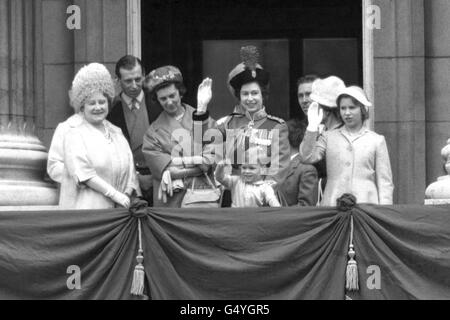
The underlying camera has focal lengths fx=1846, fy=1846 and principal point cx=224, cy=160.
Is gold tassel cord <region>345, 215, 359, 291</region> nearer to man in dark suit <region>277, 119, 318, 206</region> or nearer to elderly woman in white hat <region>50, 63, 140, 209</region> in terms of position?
man in dark suit <region>277, 119, 318, 206</region>

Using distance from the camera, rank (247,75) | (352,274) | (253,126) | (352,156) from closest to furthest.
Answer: (352,274)
(352,156)
(253,126)
(247,75)

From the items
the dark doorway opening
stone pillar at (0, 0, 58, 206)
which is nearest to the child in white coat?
stone pillar at (0, 0, 58, 206)

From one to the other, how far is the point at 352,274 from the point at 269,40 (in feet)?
21.4

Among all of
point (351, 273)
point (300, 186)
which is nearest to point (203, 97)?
point (300, 186)

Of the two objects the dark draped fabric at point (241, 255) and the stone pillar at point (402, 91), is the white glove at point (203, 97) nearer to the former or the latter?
the dark draped fabric at point (241, 255)

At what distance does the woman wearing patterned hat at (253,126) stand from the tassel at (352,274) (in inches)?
46.4

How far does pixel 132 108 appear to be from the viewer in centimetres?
1725

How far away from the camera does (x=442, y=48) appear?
1912cm

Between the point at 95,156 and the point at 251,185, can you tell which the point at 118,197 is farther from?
the point at 251,185

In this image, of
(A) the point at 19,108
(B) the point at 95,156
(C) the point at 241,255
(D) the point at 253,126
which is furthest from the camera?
(A) the point at 19,108

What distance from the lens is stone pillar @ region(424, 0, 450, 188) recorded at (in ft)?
62.0

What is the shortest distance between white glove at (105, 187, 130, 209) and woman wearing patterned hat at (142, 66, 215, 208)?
0.58 m

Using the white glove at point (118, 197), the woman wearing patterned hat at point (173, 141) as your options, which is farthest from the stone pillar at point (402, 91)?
the white glove at point (118, 197)

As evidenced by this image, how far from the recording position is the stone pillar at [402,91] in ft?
61.7
